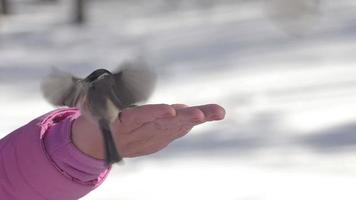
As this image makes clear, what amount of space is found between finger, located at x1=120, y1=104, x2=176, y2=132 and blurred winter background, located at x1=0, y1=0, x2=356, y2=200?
2.30 ft

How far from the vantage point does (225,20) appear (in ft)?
10.7

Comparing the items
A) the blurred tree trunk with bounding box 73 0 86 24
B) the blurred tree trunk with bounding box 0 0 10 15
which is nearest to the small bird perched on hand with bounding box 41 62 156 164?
the blurred tree trunk with bounding box 73 0 86 24

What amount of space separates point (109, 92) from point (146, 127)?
0.38 feet

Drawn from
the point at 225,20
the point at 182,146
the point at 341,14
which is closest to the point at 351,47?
the point at 341,14

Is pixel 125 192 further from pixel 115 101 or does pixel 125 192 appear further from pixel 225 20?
pixel 225 20

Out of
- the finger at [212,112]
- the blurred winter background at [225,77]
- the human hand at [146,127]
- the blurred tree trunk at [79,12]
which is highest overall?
the blurred tree trunk at [79,12]

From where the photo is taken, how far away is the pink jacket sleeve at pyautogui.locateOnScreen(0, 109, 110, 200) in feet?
2.81

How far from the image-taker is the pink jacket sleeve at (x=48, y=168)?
86cm

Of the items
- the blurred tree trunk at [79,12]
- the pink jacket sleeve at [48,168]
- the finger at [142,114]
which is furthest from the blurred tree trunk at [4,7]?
the finger at [142,114]

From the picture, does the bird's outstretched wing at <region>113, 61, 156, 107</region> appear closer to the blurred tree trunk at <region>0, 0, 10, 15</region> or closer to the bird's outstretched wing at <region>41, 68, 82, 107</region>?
the bird's outstretched wing at <region>41, 68, 82, 107</region>

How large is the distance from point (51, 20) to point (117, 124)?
269cm

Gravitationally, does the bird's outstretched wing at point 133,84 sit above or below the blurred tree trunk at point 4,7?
below

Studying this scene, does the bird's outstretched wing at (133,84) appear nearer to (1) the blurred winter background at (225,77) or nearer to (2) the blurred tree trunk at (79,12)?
(1) the blurred winter background at (225,77)

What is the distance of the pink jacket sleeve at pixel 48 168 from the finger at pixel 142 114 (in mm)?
61
